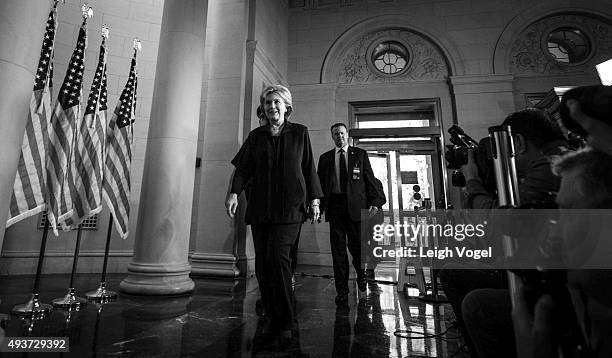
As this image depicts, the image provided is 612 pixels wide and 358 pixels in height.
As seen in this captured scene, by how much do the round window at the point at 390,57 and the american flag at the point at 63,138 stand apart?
6.20 meters

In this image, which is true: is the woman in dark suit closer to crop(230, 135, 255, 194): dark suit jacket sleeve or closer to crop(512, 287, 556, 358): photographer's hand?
crop(230, 135, 255, 194): dark suit jacket sleeve

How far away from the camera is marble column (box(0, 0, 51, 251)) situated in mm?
1994

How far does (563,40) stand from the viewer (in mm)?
7090

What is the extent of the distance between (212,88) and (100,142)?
2.36 metres

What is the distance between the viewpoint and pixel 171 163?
147 inches

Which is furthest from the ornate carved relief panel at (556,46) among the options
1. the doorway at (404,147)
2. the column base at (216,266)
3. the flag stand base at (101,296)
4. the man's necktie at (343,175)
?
the flag stand base at (101,296)

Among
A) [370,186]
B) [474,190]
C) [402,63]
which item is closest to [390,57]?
[402,63]

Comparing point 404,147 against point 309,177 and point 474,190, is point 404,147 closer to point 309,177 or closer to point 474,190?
point 309,177

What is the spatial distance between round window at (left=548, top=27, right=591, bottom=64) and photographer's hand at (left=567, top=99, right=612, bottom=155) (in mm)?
8230

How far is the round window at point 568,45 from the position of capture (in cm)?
696

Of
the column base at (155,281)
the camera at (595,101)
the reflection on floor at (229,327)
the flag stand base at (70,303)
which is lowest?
the reflection on floor at (229,327)

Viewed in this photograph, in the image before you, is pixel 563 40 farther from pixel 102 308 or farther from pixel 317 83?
pixel 102 308

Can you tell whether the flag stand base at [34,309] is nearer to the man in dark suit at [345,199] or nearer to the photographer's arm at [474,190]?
the man in dark suit at [345,199]

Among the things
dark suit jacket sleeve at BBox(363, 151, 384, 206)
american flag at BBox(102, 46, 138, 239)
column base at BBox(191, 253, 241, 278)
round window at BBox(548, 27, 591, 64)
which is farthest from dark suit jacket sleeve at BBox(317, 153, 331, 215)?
round window at BBox(548, 27, 591, 64)
